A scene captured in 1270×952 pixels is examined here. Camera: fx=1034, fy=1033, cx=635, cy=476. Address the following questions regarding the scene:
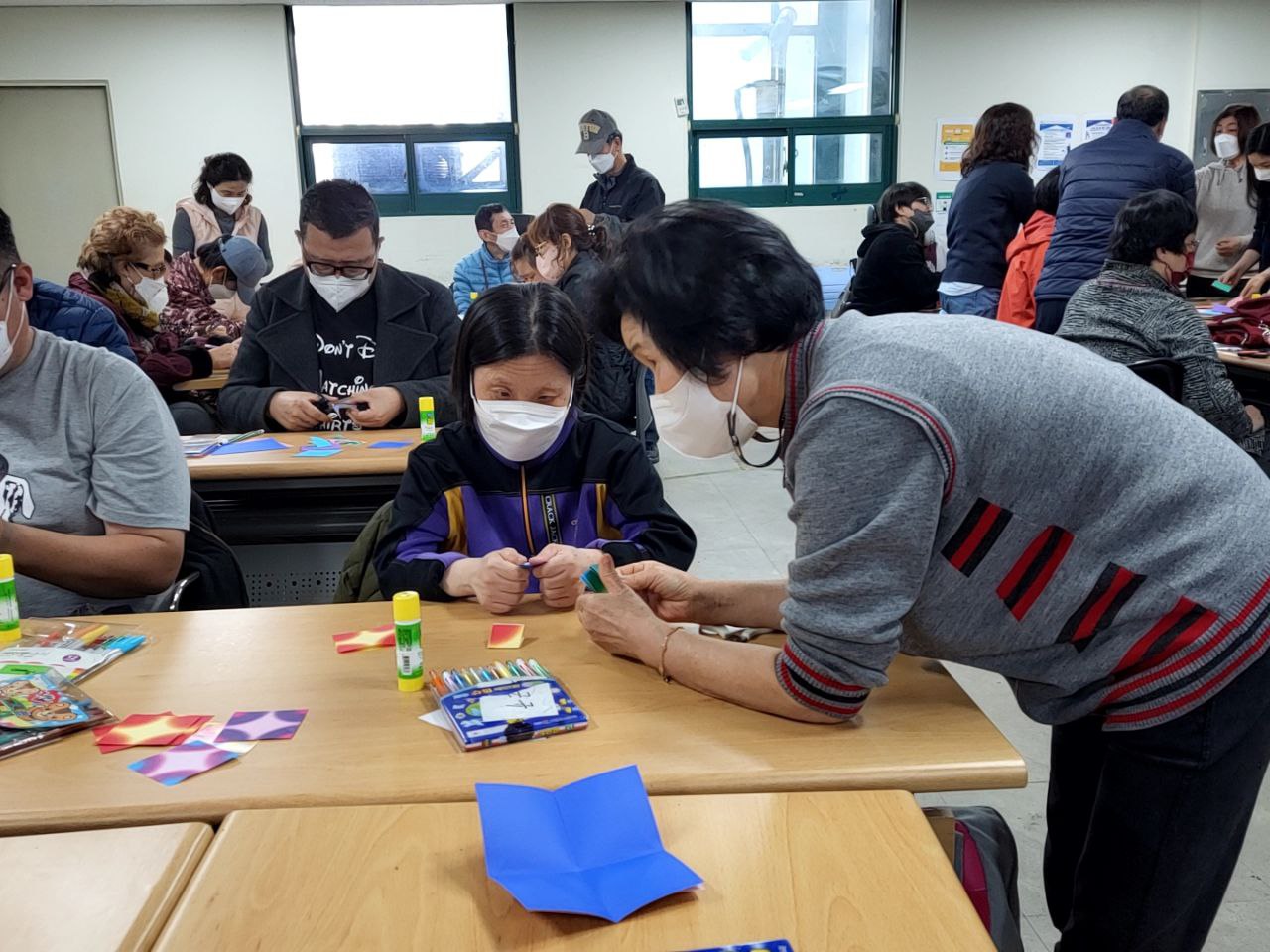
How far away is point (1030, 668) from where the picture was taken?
3.80 feet

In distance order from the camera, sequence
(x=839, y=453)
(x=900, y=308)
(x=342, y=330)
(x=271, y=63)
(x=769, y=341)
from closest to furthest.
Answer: (x=839, y=453), (x=769, y=341), (x=342, y=330), (x=900, y=308), (x=271, y=63)

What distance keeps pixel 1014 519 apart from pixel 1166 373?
2.11 m

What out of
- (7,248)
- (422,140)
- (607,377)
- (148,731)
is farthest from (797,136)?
(148,731)

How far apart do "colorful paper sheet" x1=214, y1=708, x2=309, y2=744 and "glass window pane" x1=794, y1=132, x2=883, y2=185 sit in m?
8.38

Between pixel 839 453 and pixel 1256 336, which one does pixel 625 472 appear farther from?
pixel 1256 336

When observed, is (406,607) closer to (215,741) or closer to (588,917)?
(215,741)

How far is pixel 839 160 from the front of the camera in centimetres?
896

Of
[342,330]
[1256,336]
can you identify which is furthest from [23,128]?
[1256,336]

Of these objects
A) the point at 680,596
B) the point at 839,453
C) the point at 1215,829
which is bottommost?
the point at 1215,829

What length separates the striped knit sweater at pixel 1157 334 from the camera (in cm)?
292

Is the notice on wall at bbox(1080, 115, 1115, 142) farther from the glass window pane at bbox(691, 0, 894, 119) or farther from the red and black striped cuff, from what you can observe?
the red and black striped cuff

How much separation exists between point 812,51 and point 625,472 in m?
7.90

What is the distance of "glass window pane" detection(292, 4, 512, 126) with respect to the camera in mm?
8445

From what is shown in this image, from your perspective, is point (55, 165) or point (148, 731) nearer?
point (148, 731)
